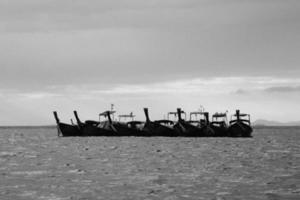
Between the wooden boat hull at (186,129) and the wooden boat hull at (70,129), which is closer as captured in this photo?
the wooden boat hull at (186,129)

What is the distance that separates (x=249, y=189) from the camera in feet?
104

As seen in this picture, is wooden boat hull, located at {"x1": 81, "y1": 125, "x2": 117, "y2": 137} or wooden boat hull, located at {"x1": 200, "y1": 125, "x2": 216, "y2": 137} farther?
wooden boat hull, located at {"x1": 81, "y1": 125, "x2": 117, "y2": 137}

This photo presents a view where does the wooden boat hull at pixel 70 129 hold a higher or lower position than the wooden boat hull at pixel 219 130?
higher

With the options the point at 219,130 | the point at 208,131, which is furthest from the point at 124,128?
the point at 219,130

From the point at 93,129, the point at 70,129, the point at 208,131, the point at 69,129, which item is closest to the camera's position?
the point at 208,131

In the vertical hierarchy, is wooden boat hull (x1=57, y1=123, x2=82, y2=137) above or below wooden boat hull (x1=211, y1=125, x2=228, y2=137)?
above

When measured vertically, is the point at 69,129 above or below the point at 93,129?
above

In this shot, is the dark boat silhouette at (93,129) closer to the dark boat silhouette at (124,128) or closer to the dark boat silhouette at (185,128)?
the dark boat silhouette at (124,128)

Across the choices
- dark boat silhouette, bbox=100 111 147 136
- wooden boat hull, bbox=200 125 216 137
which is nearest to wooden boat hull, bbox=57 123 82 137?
dark boat silhouette, bbox=100 111 147 136

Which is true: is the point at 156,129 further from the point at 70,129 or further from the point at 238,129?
the point at 70,129

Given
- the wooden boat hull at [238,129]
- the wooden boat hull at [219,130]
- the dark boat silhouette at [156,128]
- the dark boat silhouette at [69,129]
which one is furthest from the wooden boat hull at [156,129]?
the dark boat silhouette at [69,129]

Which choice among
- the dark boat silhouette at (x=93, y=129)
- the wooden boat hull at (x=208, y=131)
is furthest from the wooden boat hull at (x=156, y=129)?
the dark boat silhouette at (x=93, y=129)

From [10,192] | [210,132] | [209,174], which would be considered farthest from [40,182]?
[210,132]

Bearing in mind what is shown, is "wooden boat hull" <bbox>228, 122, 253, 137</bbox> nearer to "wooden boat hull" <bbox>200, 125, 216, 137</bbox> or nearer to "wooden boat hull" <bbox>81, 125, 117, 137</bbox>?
"wooden boat hull" <bbox>200, 125, 216, 137</bbox>
